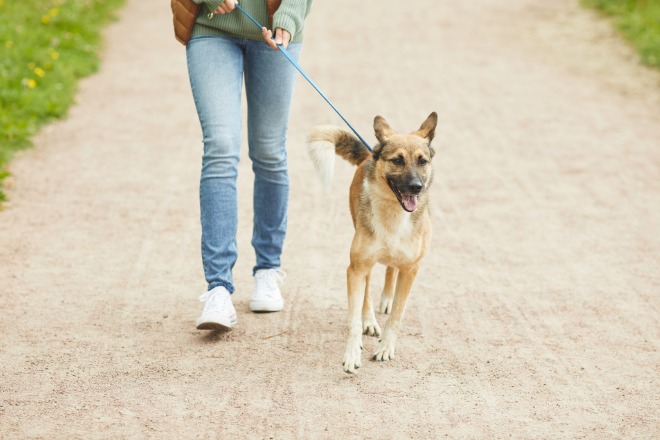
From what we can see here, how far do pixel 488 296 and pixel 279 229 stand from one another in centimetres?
142

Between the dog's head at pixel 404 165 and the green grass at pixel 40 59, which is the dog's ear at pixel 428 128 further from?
the green grass at pixel 40 59

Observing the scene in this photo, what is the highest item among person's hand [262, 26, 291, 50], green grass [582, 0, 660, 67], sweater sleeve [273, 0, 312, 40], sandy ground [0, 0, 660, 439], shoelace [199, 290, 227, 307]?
sweater sleeve [273, 0, 312, 40]

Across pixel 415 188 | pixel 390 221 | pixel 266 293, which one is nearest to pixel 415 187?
pixel 415 188

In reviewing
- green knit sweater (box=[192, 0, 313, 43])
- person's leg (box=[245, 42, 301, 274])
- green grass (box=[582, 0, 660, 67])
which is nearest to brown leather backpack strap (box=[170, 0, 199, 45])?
green knit sweater (box=[192, 0, 313, 43])

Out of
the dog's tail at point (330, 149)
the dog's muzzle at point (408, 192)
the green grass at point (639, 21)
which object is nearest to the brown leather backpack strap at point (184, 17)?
the dog's tail at point (330, 149)

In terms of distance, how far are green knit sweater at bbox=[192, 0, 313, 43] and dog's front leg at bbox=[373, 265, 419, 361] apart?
1.38 meters

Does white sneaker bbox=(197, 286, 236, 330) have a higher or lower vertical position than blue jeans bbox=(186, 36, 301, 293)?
lower

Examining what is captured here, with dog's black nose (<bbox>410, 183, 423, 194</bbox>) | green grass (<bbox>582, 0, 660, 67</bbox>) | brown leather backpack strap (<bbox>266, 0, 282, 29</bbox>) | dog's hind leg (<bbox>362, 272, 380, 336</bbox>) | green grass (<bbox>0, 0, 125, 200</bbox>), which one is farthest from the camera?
green grass (<bbox>582, 0, 660, 67</bbox>)

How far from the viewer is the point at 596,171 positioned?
812cm

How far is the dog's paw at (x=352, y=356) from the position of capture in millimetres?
4211

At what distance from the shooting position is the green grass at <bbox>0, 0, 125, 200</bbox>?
28.5 ft

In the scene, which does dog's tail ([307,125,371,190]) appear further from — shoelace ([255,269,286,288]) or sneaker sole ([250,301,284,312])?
sneaker sole ([250,301,284,312])

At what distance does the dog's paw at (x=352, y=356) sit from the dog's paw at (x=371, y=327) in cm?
55

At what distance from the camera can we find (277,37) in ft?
14.5
